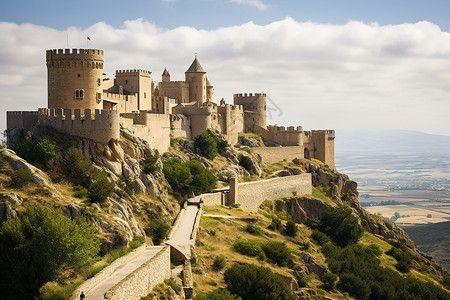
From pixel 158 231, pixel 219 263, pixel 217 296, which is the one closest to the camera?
pixel 217 296

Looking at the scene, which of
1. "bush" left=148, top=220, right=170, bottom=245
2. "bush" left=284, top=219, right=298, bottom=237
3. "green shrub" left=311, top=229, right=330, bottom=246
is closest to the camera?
"bush" left=148, top=220, right=170, bottom=245

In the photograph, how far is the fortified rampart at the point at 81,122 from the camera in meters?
39.7

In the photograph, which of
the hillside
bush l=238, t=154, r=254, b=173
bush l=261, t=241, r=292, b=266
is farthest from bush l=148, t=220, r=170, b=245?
bush l=238, t=154, r=254, b=173

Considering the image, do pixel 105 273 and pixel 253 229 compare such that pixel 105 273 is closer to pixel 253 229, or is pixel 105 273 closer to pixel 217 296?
pixel 217 296

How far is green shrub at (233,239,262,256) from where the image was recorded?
41344 millimetres

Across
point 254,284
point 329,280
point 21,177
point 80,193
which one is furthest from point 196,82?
point 21,177

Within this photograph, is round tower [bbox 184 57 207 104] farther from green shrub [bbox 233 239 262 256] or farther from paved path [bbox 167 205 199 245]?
green shrub [bbox 233 239 262 256]

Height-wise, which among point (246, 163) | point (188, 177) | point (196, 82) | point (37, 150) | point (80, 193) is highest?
point (196, 82)

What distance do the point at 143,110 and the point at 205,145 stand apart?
675 centimetres

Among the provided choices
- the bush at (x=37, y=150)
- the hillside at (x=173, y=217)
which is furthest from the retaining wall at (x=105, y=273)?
the bush at (x=37, y=150)

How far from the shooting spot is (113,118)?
1607 inches

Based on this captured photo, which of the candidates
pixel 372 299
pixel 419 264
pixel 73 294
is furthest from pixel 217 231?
pixel 419 264

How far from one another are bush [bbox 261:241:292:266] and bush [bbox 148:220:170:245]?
788 centimetres

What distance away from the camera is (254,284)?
35.3 m
